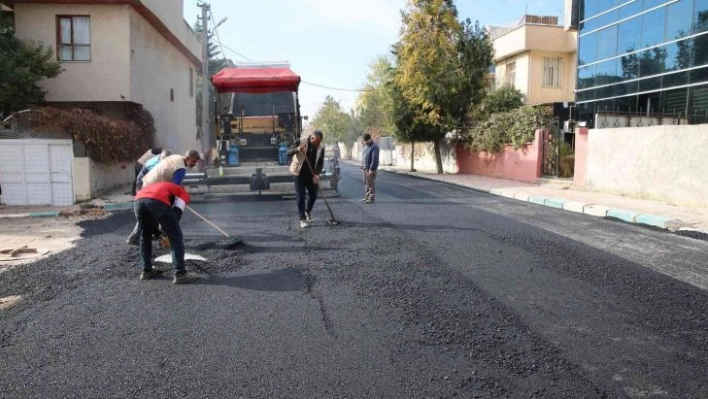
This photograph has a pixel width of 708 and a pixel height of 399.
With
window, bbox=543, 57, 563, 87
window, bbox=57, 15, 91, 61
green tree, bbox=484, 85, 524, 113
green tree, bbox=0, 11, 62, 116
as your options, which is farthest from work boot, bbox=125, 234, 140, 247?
window, bbox=543, 57, 563, 87

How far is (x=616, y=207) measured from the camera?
11.9m

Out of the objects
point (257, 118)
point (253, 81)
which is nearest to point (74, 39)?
point (253, 81)

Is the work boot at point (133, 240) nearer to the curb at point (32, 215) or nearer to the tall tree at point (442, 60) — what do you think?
the curb at point (32, 215)

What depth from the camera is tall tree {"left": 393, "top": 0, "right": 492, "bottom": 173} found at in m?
24.5

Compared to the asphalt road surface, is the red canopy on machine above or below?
above

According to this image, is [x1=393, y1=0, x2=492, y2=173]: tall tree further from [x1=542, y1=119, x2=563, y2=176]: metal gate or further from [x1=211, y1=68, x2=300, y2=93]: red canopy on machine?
[x1=211, y1=68, x2=300, y2=93]: red canopy on machine

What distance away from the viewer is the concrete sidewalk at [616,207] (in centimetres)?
977

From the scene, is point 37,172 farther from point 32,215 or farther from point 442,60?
point 442,60

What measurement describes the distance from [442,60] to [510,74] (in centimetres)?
713

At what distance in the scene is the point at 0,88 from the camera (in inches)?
606

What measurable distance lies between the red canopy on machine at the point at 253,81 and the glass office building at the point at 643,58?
11.8m

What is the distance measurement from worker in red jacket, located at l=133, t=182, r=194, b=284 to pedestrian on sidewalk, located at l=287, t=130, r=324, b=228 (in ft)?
11.1

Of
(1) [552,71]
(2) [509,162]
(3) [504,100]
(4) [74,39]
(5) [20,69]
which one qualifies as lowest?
(2) [509,162]

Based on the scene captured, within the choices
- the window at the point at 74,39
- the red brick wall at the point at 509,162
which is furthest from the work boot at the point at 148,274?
the red brick wall at the point at 509,162
